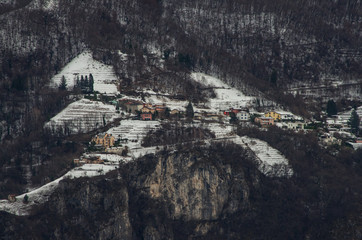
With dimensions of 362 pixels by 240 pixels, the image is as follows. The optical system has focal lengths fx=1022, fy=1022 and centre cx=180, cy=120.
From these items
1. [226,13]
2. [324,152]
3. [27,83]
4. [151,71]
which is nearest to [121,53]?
[151,71]

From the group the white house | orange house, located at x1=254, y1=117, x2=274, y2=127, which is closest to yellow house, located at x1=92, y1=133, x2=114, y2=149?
the white house

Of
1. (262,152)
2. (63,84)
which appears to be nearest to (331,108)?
(262,152)

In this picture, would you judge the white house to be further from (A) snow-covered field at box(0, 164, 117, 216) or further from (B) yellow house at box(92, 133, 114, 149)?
(A) snow-covered field at box(0, 164, 117, 216)

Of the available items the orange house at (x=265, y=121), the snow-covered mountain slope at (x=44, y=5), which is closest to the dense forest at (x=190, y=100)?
the snow-covered mountain slope at (x=44, y=5)

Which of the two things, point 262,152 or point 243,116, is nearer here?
point 262,152

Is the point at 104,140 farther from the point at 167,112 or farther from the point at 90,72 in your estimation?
the point at 90,72

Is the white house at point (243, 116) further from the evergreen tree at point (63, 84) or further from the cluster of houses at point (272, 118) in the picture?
the evergreen tree at point (63, 84)
